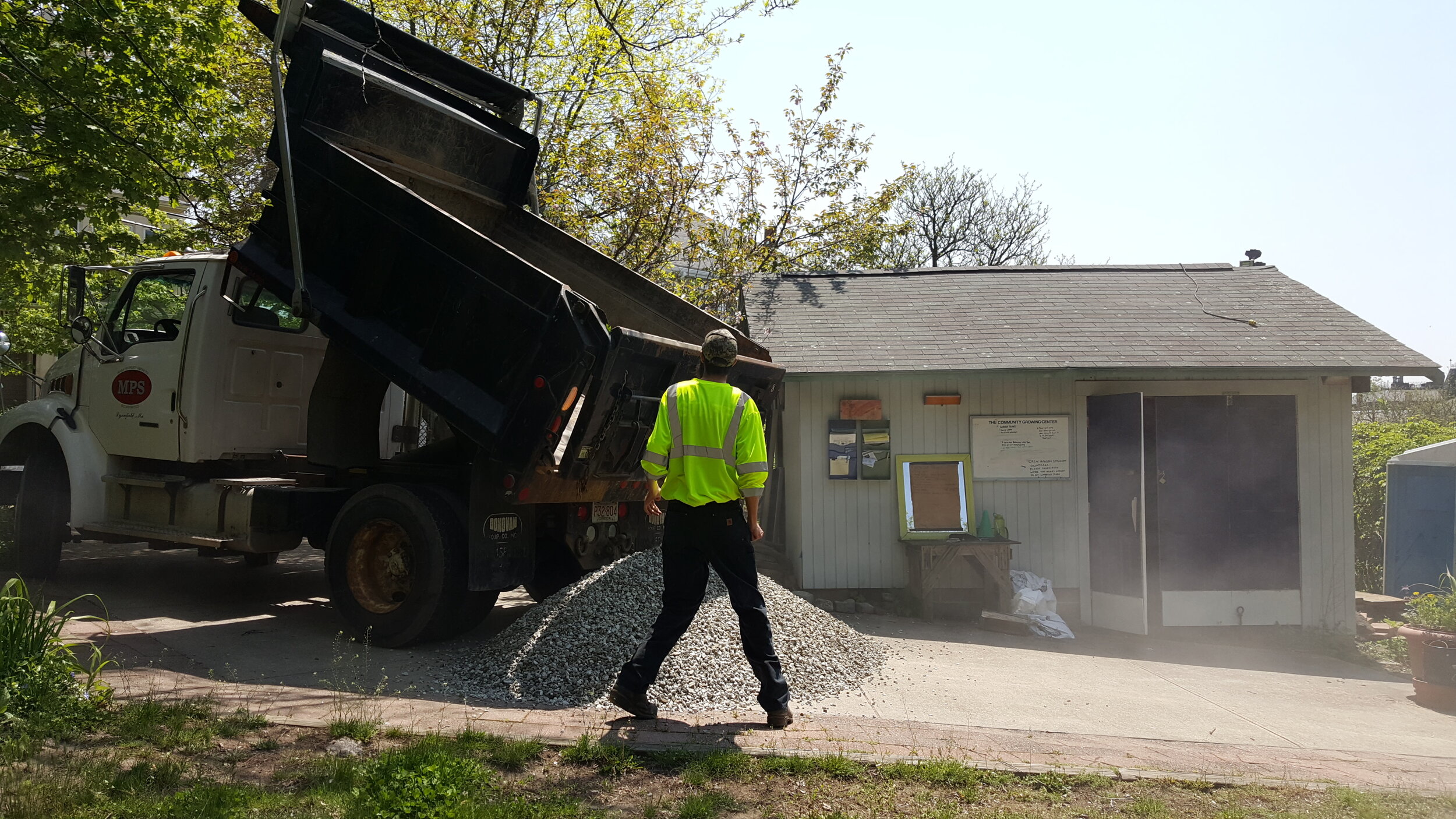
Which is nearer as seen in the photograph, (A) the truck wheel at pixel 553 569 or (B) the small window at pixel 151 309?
(A) the truck wheel at pixel 553 569

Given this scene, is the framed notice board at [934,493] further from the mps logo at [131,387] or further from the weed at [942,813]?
the mps logo at [131,387]

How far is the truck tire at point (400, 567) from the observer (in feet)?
19.9

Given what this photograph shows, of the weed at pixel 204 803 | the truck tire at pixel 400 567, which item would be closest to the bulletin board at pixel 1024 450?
the truck tire at pixel 400 567

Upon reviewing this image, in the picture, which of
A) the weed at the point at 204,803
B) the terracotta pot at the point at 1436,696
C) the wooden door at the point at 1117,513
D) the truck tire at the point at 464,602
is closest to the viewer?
the weed at the point at 204,803

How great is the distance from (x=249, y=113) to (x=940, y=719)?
11.9 m

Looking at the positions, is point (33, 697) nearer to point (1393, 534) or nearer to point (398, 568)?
point (398, 568)

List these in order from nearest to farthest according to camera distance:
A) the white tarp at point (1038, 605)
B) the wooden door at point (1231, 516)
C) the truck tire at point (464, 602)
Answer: the truck tire at point (464, 602) < the white tarp at point (1038, 605) < the wooden door at point (1231, 516)

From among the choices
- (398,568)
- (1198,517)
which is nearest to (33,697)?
(398,568)

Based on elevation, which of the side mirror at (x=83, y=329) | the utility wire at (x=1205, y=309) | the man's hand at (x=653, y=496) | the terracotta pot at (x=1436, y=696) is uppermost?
the utility wire at (x=1205, y=309)

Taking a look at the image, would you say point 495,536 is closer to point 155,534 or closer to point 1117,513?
point 155,534

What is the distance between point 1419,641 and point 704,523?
6129 millimetres

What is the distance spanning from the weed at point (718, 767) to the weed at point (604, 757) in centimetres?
24

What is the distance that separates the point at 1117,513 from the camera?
9.71 metres

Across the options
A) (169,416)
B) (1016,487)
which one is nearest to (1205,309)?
(1016,487)
